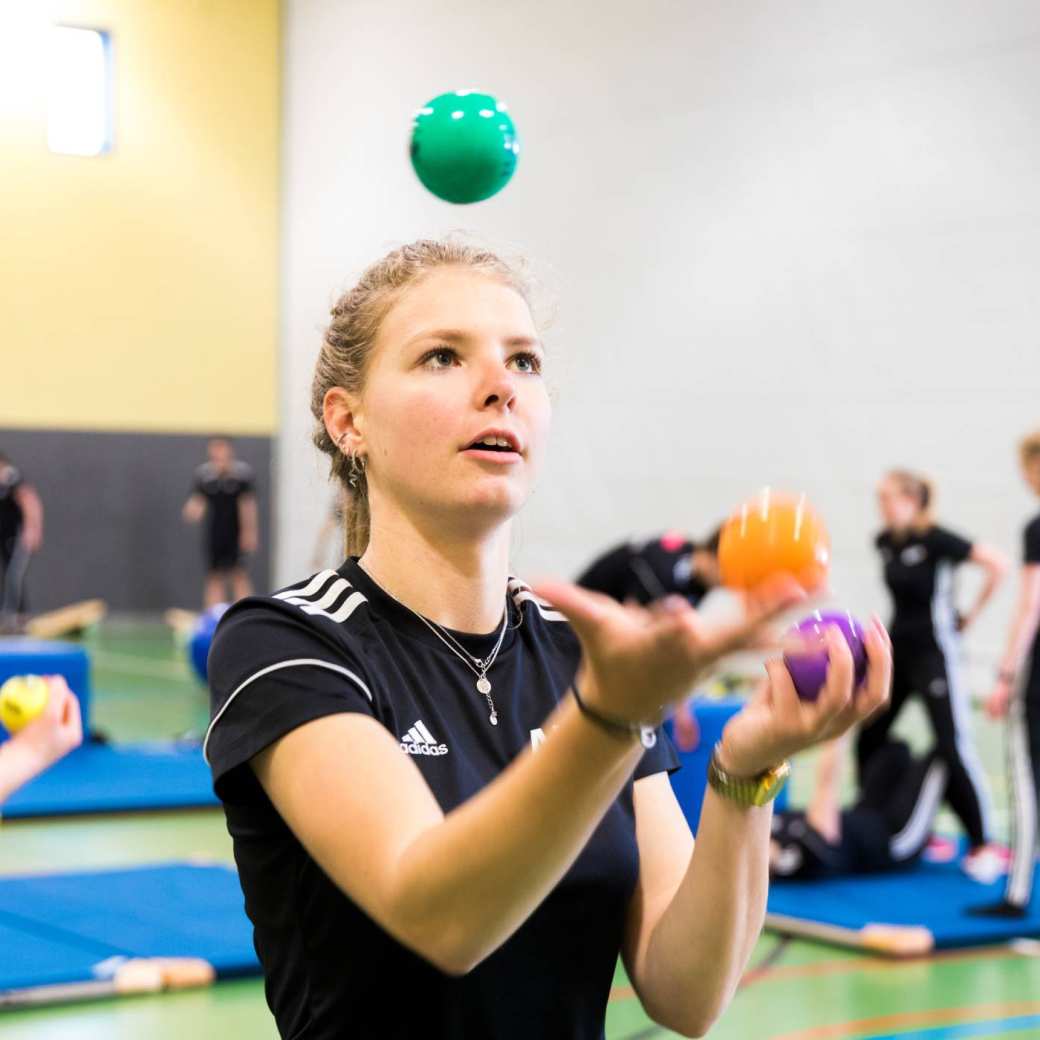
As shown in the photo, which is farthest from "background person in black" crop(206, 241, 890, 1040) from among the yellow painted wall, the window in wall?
the window in wall

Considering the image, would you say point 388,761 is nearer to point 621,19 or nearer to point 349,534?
point 349,534

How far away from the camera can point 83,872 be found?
20.1 ft

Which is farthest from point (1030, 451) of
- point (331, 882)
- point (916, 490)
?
point (331, 882)

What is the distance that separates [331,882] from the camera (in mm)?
1637

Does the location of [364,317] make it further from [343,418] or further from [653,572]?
[653,572]

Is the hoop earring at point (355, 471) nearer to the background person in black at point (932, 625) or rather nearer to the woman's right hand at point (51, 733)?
the woman's right hand at point (51, 733)

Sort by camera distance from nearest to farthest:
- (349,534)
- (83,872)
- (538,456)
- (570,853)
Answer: (570,853) < (538,456) < (349,534) < (83,872)

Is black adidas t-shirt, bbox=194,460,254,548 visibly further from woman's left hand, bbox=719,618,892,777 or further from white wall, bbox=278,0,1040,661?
woman's left hand, bbox=719,618,892,777

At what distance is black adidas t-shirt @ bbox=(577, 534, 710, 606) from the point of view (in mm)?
6594

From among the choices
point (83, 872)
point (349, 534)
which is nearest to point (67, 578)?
point (83, 872)

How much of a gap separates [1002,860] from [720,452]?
6653 mm

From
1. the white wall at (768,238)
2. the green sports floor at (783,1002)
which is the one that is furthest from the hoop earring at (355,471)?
the white wall at (768,238)

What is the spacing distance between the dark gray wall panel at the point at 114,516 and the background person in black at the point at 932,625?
41.0ft

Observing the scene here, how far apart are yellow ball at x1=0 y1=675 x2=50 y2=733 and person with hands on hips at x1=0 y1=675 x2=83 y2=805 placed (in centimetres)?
12
